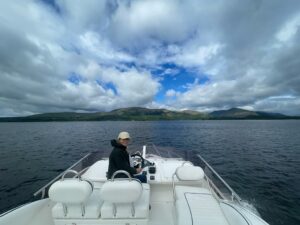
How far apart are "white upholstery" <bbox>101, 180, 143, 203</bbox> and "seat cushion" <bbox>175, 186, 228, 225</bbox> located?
35.8 inches

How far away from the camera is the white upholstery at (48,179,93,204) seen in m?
3.00

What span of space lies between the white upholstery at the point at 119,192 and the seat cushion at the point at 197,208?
911 mm

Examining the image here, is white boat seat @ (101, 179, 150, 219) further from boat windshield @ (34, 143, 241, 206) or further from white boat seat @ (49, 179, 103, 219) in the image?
boat windshield @ (34, 143, 241, 206)

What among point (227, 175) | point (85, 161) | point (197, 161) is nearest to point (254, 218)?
point (197, 161)

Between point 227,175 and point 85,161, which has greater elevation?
point 85,161

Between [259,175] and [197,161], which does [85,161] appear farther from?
[259,175]

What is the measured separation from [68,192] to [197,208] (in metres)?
2.38

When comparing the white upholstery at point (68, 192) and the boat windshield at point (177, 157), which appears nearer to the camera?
→ the white upholstery at point (68, 192)

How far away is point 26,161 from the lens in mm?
16609

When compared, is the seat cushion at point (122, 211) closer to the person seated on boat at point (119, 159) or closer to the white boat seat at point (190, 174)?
the person seated on boat at point (119, 159)

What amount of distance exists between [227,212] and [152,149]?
4958 mm

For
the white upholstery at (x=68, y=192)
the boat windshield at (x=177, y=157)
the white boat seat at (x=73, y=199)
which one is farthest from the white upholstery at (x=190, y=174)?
the white upholstery at (x=68, y=192)

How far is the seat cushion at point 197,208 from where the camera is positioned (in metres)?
2.98

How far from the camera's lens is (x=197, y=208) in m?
3.31
